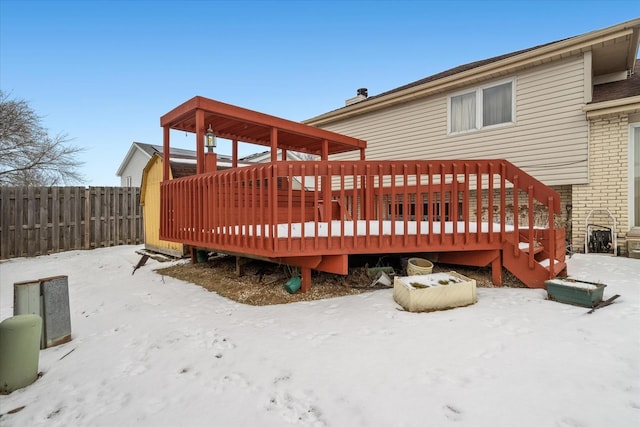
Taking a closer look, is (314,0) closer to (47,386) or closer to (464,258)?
(464,258)

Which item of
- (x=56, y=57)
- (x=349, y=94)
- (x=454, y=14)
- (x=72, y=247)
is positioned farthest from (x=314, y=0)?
(x=72, y=247)

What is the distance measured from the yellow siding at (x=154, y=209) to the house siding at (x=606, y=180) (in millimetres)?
8818

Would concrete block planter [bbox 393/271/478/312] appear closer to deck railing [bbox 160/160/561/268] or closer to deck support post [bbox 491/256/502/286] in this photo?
deck railing [bbox 160/160/561/268]

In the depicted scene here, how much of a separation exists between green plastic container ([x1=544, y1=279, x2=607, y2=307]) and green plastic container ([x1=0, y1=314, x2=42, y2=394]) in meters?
4.75

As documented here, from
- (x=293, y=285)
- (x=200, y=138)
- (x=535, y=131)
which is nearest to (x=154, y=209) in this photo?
(x=200, y=138)

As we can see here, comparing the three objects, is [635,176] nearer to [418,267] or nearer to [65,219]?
[418,267]

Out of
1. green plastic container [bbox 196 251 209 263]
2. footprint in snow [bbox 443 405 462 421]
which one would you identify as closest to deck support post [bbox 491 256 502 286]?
footprint in snow [bbox 443 405 462 421]

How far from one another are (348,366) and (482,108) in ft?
26.0

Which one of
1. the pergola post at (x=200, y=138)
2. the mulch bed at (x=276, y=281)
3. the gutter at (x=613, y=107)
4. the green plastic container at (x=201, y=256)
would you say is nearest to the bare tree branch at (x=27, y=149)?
the green plastic container at (x=201, y=256)

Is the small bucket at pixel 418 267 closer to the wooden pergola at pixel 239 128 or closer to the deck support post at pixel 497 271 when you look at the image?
the deck support post at pixel 497 271

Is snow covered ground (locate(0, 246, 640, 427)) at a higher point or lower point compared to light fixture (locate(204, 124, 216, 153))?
lower

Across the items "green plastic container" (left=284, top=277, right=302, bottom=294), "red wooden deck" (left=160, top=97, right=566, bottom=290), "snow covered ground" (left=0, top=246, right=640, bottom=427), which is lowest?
"snow covered ground" (left=0, top=246, right=640, bottom=427)

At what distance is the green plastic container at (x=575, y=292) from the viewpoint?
2.90 meters

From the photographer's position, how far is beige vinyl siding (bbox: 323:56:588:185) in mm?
6434
